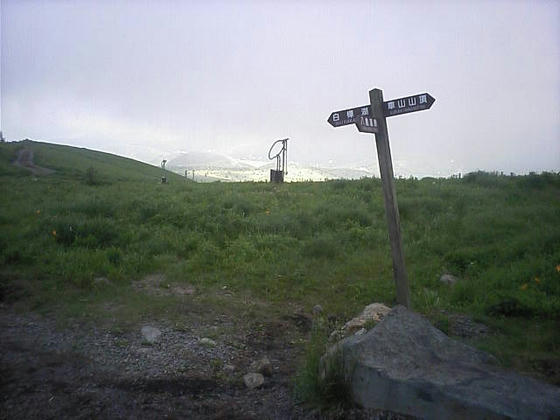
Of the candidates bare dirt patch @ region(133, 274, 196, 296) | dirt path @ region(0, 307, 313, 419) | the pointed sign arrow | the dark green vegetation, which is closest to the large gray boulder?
dirt path @ region(0, 307, 313, 419)

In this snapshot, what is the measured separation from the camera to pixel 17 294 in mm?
6211

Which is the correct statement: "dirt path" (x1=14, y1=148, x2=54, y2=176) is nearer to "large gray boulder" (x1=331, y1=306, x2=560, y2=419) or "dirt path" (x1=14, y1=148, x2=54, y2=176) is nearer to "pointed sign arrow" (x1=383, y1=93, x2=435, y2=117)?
"pointed sign arrow" (x1=383, y1=93, x2=435, y2=117)

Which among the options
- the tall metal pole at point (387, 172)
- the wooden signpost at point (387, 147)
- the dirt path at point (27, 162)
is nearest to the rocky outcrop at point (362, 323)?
the wooden signpost at point (387, 147)

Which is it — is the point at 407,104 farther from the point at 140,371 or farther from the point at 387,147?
the point at 140,371

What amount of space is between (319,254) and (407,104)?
4.00 m

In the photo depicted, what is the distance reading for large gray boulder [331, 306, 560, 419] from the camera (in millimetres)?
2736

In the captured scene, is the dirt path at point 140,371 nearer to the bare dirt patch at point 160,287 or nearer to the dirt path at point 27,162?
the bare dirt patch at point 160,287

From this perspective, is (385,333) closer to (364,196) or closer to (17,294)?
(17,294)

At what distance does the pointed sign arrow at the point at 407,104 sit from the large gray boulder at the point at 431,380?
8.12 ft

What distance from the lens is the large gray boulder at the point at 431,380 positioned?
2.74m

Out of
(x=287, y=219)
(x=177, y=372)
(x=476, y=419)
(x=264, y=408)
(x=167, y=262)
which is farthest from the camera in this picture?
(x=287, y=219)

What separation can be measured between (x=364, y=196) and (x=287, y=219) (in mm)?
4186

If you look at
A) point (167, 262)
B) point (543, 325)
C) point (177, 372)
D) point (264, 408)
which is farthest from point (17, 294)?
point (543, 325)

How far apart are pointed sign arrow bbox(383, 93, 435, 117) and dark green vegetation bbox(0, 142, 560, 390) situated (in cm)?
267
